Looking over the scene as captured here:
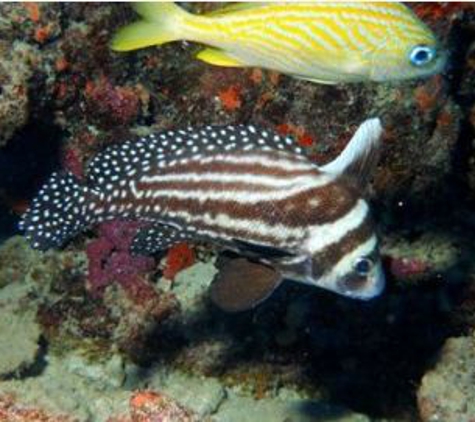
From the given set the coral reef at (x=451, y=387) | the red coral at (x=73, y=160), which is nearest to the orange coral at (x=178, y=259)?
the red coral at (x=73, y=160)

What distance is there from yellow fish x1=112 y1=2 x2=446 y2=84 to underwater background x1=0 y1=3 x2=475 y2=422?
99.5 inches

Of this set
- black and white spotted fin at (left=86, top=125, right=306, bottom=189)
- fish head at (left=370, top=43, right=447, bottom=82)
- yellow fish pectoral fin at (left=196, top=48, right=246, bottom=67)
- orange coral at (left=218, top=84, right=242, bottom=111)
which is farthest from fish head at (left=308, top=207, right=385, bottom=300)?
orange coral at (left=218, top=84, right=242, bottom=111)

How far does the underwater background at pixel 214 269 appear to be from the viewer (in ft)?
22.6

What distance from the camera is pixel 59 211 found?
4.98 meters

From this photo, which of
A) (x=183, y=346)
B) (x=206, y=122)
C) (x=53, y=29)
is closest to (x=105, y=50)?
(x=53, y=29)

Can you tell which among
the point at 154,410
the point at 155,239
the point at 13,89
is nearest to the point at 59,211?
the point at 155,239

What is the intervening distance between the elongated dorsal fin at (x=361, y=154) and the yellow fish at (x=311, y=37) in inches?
13.6

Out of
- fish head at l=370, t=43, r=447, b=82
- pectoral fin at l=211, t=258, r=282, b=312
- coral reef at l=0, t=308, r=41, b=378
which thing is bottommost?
coral reef at l=0, t=308, r=41, b=378

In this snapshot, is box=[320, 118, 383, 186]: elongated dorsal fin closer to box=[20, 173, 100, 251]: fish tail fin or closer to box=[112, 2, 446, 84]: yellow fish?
box=[112, 2, 446, 84]: yellow fish

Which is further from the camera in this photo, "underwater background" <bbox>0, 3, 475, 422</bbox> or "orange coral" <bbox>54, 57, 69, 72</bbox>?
"orange coral" <bbox>54, 57, 69, 72</bbox>

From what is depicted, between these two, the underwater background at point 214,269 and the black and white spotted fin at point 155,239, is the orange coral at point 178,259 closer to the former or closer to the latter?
the underwater background at point 214,269

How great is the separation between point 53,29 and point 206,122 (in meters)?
2.02

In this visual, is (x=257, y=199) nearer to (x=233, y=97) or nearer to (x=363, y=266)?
(x=363, y=266)

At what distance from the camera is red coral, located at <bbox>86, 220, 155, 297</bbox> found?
7324 millimetres
